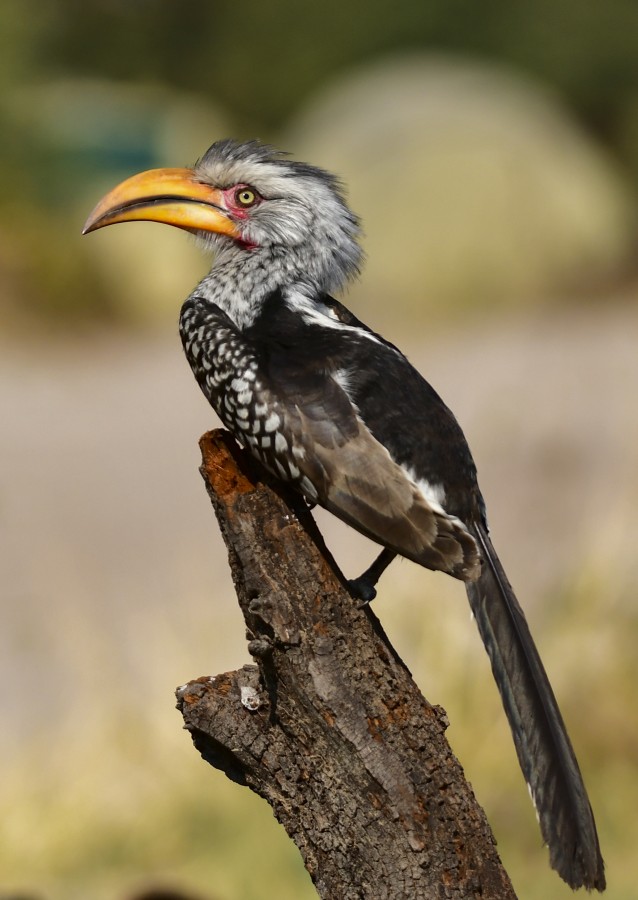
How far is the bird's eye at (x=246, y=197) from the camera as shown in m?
3.94

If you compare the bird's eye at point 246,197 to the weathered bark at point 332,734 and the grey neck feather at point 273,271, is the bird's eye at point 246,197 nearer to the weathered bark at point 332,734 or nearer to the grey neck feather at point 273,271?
the grey neck feather at point 273,271

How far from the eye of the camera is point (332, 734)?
3.16 metres

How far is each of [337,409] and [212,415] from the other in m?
8.36

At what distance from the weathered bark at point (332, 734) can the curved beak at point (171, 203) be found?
947mm

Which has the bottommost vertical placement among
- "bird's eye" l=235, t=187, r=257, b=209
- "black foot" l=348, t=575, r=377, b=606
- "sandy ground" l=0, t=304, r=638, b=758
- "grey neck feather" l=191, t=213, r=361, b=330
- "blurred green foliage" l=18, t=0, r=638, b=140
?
"black foot" l=348, t=575, r=377, b=606

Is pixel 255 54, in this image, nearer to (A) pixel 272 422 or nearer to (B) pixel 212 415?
(B) pixel 212 415

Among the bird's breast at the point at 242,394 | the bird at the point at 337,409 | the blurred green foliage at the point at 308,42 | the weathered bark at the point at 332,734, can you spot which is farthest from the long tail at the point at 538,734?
the blurred green foliage at the point at 308,42

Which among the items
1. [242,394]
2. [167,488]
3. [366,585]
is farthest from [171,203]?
[167,488]

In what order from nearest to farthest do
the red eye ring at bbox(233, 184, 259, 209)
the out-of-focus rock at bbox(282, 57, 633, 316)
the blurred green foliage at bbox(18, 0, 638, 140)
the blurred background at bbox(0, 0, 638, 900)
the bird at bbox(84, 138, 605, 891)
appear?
the bird at bbox(84, 138, 605, 891) < the red eye ring at bbox(233, 184, 259, 209) < the blurred background at bbox(0, 0, 638, 900) < the out-of-focus rock at bbox(282, 57, 633, 316) < the blurred green foliage at bbox(18, 0, 638, 140)

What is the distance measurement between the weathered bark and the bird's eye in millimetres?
1007

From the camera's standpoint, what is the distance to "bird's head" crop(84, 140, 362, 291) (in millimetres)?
3842

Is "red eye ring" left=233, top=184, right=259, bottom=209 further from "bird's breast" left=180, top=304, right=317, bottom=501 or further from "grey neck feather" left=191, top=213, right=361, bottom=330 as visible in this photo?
"bird's breast" left=180, top=304, right=317, bottom=501

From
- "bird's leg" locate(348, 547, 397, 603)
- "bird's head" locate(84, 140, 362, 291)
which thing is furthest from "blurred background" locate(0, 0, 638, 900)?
"bird's head" locate(84, 140, 362, 291)

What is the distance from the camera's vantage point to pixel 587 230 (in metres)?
16.4
